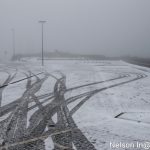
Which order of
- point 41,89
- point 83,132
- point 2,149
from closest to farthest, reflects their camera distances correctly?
point 2,149 → point 83,132 → point 41,89

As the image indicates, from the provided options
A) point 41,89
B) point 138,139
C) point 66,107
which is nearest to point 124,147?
point 138,139

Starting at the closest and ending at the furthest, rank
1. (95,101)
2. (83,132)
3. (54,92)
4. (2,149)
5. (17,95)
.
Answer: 1. (2,149)
2. (83,132)
3. (95,101)
4. (17,95)
5. (54,92)

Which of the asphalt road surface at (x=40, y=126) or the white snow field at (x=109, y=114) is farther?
the white snow field at (x=109, y=114)

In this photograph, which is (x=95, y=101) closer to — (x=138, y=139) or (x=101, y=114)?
(x=101, y=114)

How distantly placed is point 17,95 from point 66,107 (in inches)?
198

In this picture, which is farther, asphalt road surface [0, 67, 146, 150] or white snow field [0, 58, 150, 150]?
white snow field [0, 58, 150, 150]

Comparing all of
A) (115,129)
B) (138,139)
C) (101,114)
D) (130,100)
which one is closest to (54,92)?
(130,100)

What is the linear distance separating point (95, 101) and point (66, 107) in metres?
2.41

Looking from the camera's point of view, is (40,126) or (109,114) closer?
(40,126)

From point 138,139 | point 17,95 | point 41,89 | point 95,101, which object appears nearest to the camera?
point 138,139

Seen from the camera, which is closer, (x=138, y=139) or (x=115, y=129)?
(x=138, y=139)

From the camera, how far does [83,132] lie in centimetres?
1033

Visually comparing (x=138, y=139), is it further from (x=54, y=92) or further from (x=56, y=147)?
(x=54, y=92)

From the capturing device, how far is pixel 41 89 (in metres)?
21.1
